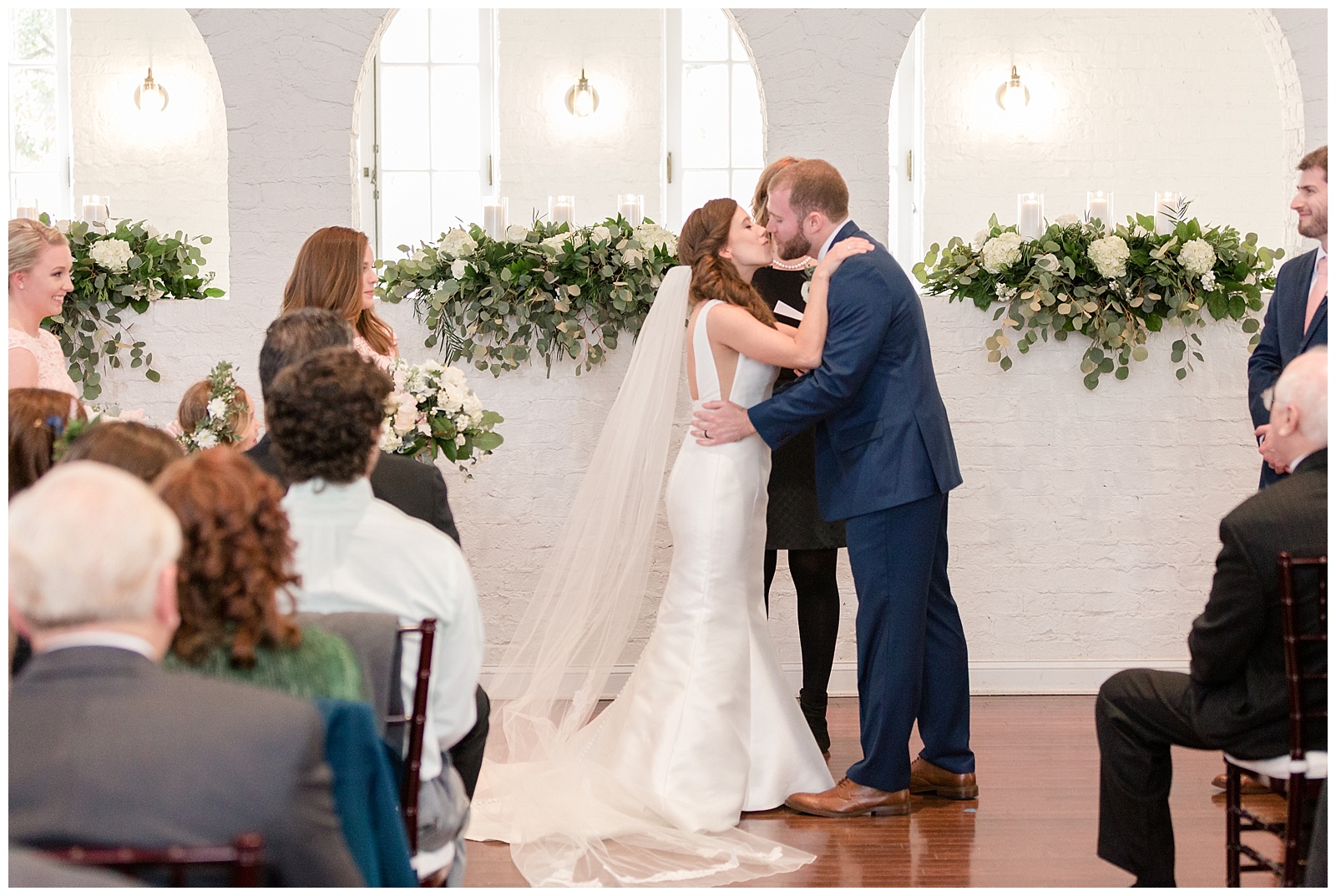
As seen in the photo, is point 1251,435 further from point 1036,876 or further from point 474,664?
point 474,664

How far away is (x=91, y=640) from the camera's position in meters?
1.44

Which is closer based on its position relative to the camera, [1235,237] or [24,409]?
[24,409]

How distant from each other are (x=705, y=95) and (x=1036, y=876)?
688cm

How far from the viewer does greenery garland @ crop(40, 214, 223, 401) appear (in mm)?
5051

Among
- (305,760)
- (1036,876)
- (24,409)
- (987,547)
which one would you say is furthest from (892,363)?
(305,760)

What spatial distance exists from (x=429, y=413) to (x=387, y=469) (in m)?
1.22

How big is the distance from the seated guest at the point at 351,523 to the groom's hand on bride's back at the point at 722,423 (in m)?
1.76

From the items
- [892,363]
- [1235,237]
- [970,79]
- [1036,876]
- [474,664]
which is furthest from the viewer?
[970,79]

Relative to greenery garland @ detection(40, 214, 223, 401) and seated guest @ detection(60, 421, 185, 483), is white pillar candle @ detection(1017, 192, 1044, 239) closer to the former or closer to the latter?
greenery garland @ detection(40, 214, 223, 401)

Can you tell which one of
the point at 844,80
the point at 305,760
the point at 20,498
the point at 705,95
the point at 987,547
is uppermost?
the point at 705,95

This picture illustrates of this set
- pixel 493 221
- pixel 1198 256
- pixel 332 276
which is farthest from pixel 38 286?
pixel 1198 256

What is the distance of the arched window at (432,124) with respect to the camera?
8.94 metres

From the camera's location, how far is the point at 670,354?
4168 millimetres

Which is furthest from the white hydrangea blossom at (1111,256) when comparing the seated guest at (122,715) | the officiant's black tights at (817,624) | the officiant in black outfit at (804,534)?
the seated guest at (122,715)
